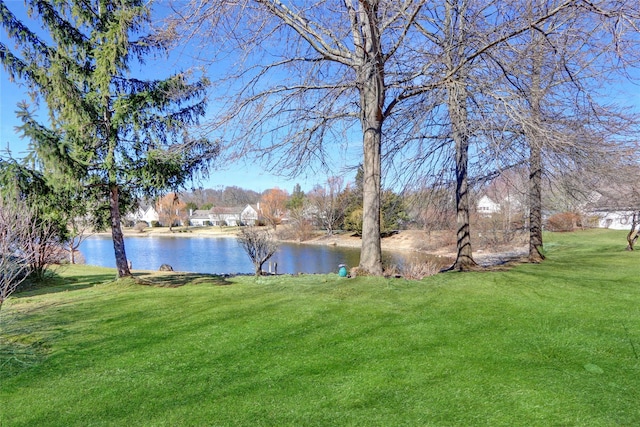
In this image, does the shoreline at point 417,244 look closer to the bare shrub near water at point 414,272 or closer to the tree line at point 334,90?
the bare shrub near water at point 414,272

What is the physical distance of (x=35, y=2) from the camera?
22.6 ft

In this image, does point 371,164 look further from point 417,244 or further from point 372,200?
point 417,244

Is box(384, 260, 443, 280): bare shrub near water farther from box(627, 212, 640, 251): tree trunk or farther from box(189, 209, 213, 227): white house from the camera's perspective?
box(189, 209, 213, 227): white house

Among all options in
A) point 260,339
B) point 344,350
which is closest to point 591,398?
point 344,350

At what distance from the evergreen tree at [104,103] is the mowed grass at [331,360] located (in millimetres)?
2808

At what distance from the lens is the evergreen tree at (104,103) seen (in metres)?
6.76

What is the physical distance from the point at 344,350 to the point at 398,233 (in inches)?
1234

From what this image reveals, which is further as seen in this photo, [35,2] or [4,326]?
[35,2]

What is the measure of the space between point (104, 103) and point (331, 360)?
702cm

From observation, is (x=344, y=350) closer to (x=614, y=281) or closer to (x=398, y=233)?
(x=614, y=281)

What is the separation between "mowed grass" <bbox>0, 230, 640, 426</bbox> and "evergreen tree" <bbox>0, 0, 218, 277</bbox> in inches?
111

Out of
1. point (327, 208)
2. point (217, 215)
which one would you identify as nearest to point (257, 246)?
point (327, 208)

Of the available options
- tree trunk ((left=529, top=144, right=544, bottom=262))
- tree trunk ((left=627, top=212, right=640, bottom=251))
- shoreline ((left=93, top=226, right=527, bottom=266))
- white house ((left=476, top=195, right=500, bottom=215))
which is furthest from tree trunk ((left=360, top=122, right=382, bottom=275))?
tree trunk ((left=627, top=212, right=640, bottom=251))

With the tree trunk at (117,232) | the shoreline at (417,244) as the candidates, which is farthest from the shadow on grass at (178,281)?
the shoreline at (417,244)
